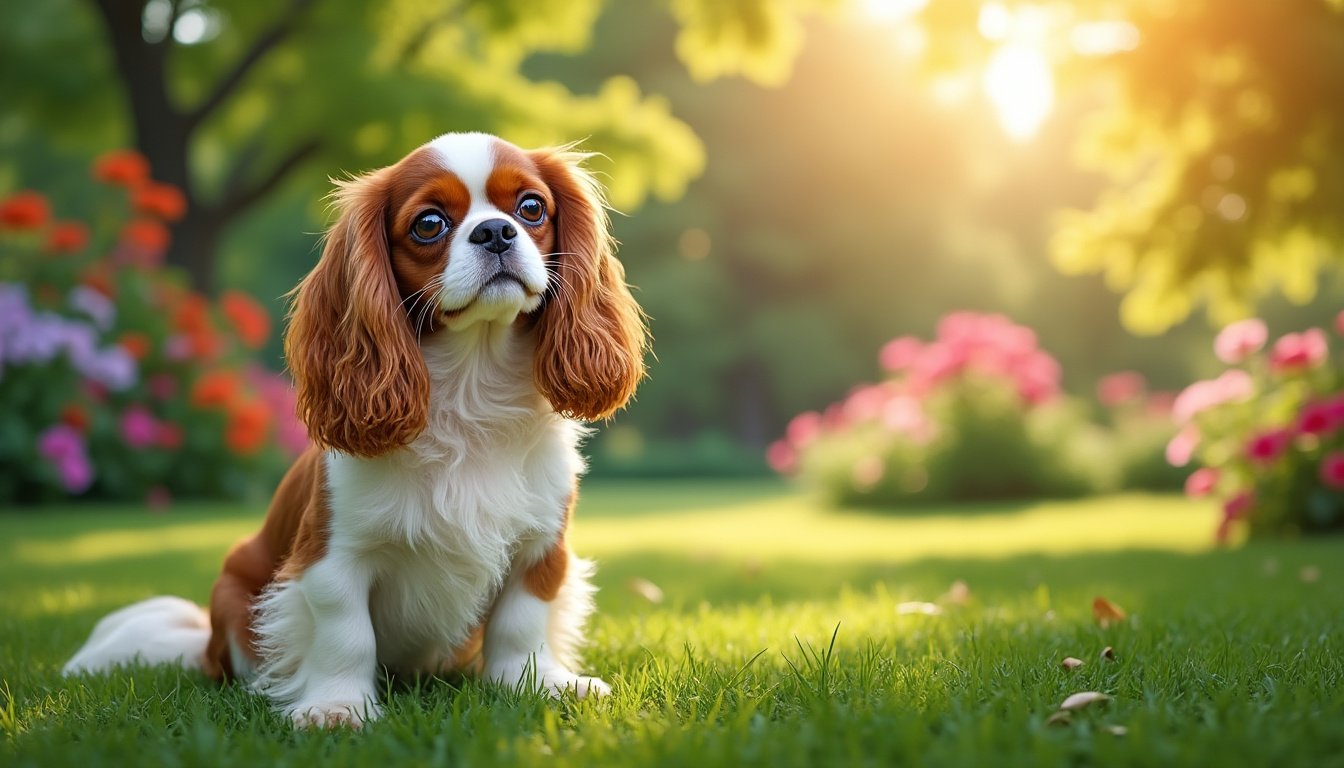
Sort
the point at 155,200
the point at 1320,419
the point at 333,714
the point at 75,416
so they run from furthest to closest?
the point at 155,200 → the point at 75,416 → the point at 1320,419 → the point at 333,714

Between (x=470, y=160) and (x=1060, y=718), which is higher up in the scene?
(x=470, y=160)

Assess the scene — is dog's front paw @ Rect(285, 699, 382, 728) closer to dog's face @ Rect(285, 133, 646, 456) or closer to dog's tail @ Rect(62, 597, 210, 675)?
dog's face @ Rect(285, 133, 646, 456)

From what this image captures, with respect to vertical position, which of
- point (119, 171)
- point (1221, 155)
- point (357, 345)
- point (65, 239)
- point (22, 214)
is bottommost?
point (357, 345)

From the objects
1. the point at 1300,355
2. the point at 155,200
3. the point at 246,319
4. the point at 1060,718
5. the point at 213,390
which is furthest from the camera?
the point at 246,319

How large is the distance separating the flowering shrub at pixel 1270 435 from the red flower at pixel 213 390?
8468mm

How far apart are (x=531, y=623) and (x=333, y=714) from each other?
533mm

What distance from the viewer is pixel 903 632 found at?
132 inches

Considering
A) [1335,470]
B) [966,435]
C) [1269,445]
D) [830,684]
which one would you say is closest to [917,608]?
[830,684]

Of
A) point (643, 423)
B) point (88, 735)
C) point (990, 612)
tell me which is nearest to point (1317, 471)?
point (990, 612)

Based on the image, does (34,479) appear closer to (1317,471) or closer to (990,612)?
(990,612)

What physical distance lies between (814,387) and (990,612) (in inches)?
1020

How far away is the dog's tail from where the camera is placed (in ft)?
10.5

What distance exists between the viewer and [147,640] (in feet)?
10.8

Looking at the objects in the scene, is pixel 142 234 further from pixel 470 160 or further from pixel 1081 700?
pixel 1081 700
